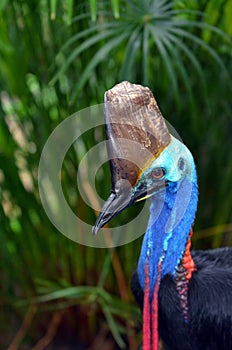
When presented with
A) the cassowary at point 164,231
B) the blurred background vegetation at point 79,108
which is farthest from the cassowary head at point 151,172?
the blurred background vegetation at point 79,108

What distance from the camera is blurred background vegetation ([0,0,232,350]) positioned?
154cm

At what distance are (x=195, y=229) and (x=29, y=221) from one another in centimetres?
43

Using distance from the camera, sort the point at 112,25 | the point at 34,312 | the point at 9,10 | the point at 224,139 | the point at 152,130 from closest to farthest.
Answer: the point at 152,130 < the point at 112,25 < the point at 9,10 < the point at 224,139 < the point at 34,312

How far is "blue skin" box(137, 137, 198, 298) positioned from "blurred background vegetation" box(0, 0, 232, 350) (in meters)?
0.37

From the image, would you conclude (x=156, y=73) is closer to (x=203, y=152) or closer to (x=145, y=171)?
(x=203, y=152)

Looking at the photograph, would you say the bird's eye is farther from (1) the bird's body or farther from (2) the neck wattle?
(1) the bird's body

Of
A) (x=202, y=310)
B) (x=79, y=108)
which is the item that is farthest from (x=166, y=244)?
(x=79, y=108)

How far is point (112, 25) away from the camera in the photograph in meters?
1.52

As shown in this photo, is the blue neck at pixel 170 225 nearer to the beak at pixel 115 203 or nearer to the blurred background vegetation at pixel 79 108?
the beak at pixel 115 203

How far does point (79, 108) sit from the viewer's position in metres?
1.64

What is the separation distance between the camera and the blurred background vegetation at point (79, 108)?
5.04 feet

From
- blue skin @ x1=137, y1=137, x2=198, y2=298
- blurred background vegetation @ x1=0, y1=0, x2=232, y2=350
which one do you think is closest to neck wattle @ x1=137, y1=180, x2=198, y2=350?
blue skin @ x1=137, y1=137, x2=198, y2=298

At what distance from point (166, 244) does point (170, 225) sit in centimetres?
4

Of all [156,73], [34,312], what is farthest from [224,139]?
[34,312]
